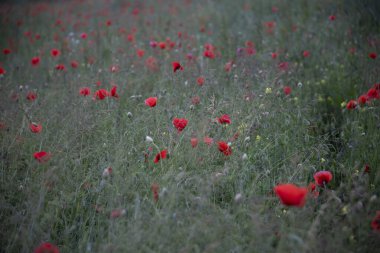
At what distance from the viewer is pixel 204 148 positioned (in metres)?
2.40

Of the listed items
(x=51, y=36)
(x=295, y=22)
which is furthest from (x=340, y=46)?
(x=51, y=36)

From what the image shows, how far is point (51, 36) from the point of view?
598cm

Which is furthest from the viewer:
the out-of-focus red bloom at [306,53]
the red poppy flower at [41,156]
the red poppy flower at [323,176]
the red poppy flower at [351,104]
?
the out-of-focus red bloom at [306,53]

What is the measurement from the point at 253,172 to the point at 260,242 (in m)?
0.83

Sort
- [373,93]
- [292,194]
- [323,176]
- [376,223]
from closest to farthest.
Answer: [292,194], [376,223], [323,176], [373,93]

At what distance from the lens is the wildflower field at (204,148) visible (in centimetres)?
175

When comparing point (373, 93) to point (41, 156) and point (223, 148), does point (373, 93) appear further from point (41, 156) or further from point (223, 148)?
point (41, 156)

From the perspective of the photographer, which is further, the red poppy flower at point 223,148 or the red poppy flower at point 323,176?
the red poppy flower at point 223,148

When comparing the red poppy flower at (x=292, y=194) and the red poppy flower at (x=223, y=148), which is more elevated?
the red poppy flower at (x=292, y=194)

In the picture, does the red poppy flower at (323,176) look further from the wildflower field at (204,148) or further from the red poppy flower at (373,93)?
the red poppy flower at (373,93)

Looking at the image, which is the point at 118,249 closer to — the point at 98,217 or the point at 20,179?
the point at 98,217

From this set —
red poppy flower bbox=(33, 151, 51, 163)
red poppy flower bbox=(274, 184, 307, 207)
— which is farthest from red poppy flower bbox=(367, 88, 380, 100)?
red poppy flower bbox=(33, 151, 51, 163)

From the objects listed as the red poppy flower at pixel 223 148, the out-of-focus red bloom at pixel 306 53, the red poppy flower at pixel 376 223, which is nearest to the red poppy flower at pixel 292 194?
the red poppy flower at pixel 376 223

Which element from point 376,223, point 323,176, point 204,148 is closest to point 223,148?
point 204,148
